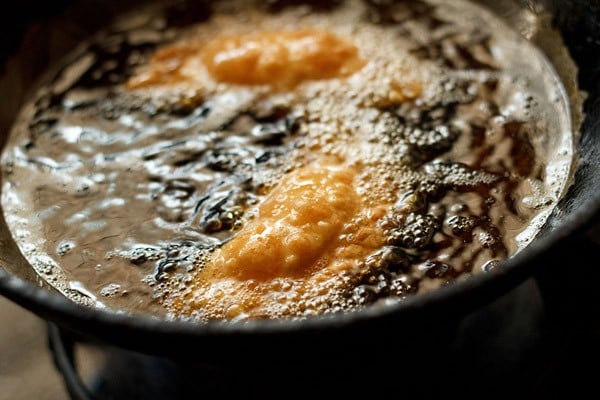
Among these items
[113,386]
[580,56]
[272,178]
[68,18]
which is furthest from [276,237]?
[68,18]

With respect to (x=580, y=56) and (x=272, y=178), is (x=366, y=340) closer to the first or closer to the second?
(x=272, y=178)

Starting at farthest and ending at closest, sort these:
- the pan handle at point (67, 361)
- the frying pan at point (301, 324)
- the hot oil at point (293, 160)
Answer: the pan handle at point (67, 361)
the hot oil at point (293, 160)
the frying pan at point (301, 324)

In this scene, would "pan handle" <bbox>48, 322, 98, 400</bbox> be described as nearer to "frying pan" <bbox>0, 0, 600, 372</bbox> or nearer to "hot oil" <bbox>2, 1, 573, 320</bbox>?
"hot oil" <bbox>2, 1, 573, 320</bbox>

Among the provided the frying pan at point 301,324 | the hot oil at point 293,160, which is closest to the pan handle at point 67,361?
the hot oil at point 293,160

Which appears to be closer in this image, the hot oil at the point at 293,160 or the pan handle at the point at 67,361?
the hot oil at the point at 293,160

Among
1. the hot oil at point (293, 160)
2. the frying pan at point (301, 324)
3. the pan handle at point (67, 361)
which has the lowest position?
the pan handle at point (67, 361)

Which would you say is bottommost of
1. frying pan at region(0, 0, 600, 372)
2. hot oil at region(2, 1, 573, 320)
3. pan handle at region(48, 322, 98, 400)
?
pan handle at region(48, 322, 98, 400)

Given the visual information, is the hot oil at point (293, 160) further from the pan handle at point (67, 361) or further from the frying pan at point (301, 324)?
the pan handle at point (67, 361)

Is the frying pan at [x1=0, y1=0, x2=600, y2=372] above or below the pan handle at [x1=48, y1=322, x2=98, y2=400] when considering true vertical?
above

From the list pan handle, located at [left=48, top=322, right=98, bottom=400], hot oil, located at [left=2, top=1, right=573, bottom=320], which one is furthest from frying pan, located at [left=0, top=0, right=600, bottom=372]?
pan handle, located at [left=48, top=322, right=98, bottom=400]

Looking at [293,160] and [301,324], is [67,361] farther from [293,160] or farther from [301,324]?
[301,324]
